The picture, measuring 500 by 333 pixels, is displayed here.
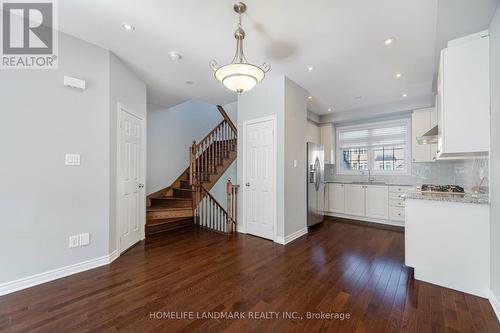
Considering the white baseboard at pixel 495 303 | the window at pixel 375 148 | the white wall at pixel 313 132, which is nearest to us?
the white baseboard at pixel 495 303

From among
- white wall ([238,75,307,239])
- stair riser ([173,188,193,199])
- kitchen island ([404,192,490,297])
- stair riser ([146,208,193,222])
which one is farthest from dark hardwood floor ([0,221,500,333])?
stair riser ([173,188,193,199])

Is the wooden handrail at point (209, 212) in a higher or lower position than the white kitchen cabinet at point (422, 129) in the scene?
lower

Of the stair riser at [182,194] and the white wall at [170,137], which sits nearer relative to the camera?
the stair riser at [182,194]

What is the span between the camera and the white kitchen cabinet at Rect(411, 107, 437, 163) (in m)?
4.27

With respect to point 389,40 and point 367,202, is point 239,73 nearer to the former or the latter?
point 389,40

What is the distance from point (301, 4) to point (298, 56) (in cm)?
95

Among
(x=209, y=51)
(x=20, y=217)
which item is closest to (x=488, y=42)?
(x=209, y=51)

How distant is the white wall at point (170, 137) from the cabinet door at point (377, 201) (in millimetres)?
4962

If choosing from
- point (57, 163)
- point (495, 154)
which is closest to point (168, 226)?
point (57, 163)

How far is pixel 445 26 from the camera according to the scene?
2.13 meters

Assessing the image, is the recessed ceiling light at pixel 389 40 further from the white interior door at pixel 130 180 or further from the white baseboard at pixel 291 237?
the white interior door at pixel 130 180

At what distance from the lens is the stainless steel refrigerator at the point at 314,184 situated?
167 inches

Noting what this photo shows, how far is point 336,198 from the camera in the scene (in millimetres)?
5410

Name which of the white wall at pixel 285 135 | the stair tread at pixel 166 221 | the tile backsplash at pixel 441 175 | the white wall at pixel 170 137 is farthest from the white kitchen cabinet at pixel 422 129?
the white wall at pixel 170 137
